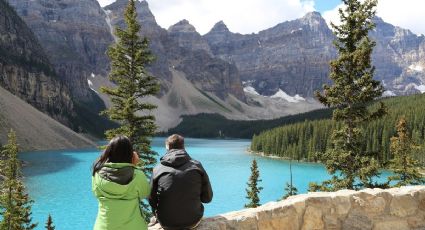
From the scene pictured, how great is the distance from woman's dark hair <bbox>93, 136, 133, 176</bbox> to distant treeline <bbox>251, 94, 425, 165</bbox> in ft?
338

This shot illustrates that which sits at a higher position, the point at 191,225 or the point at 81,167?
the point at 191,225

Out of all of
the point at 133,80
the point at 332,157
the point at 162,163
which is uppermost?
the point at 133,80

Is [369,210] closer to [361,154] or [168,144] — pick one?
[168,144]

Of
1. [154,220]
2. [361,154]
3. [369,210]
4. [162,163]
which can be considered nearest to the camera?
[162,163]

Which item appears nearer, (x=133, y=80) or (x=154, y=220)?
(x=154, y=220)

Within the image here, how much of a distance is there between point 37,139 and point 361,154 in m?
126

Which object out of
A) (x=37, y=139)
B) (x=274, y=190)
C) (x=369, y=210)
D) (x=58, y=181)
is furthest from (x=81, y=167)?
(x=369, y=210)

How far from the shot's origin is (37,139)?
132875 mm

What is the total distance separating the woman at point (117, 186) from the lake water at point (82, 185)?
40.0 meters

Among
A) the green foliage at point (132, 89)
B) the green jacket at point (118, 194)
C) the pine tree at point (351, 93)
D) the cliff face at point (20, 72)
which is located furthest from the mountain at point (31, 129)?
the green jacket at point (118, 194)

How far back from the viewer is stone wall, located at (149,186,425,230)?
9.52 meters

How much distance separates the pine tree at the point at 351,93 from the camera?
72.3 ft

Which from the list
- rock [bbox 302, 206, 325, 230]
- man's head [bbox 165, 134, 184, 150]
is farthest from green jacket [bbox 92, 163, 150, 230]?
rock [bbox 302, 206, 325, 230]

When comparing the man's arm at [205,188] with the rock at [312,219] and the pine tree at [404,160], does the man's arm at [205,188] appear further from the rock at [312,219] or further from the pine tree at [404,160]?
the pine tree at [404,160]
